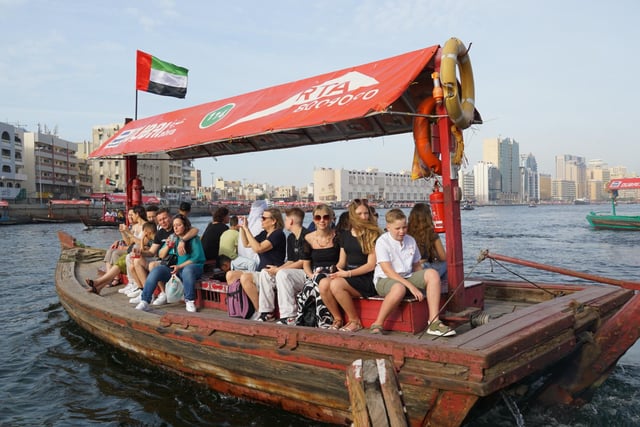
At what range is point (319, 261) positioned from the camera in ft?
19.7

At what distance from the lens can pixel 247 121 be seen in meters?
7.45

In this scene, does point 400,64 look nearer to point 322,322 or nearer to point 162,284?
point 322,322

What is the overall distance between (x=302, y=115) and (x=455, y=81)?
6.67 feet

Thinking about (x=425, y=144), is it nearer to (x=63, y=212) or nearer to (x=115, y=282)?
(x=115, y=282)

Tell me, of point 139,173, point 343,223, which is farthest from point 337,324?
point 139,173

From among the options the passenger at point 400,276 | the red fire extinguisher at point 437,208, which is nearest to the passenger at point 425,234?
the red fire extinguisher at point 437,208

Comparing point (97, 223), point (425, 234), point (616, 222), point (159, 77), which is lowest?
point (616, 222)

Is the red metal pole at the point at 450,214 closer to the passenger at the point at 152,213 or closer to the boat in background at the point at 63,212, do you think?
the passenger at the point at 152,213

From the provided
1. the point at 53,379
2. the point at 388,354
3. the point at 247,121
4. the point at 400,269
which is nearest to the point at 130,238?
the point at 53,379

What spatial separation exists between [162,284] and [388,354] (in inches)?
183

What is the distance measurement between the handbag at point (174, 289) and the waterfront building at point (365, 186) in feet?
367

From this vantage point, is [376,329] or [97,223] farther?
[97,223]

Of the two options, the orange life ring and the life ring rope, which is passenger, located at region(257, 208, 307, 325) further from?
the life ring rope

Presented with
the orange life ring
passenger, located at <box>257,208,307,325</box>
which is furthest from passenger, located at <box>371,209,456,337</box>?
passenger, located at <box>257,208,307,325</box>
